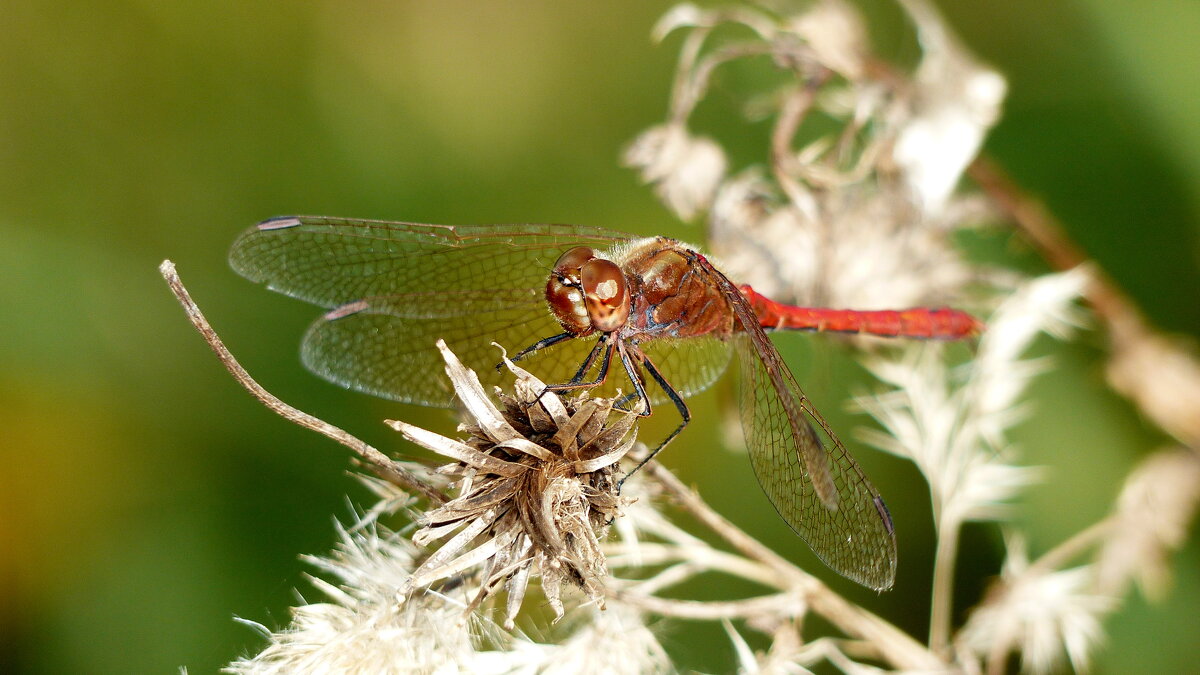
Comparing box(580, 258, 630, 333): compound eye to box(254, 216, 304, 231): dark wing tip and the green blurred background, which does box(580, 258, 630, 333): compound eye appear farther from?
the green blurred background

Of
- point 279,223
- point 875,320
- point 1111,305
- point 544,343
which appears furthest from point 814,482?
point 1111,305

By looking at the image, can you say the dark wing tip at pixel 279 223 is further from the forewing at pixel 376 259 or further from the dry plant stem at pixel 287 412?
the dry plant stem at pixel 287 412

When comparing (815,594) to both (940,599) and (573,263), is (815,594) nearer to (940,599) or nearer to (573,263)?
(940,599)

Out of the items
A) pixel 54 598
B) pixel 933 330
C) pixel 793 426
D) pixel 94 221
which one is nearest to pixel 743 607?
pixel 793 426

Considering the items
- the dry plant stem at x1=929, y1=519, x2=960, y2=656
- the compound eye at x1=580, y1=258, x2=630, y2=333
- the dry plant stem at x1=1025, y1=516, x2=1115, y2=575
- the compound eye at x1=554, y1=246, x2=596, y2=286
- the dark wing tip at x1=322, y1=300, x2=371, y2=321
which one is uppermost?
the dark wing tip at x1=322, y1=300, x2=371, y2=321

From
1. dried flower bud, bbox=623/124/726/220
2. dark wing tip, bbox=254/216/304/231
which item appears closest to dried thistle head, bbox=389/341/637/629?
dark wing tip, bbox=254/216/304/231

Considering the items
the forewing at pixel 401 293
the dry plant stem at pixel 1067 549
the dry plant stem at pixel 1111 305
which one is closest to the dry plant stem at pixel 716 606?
the forewing at pixel 401 293
